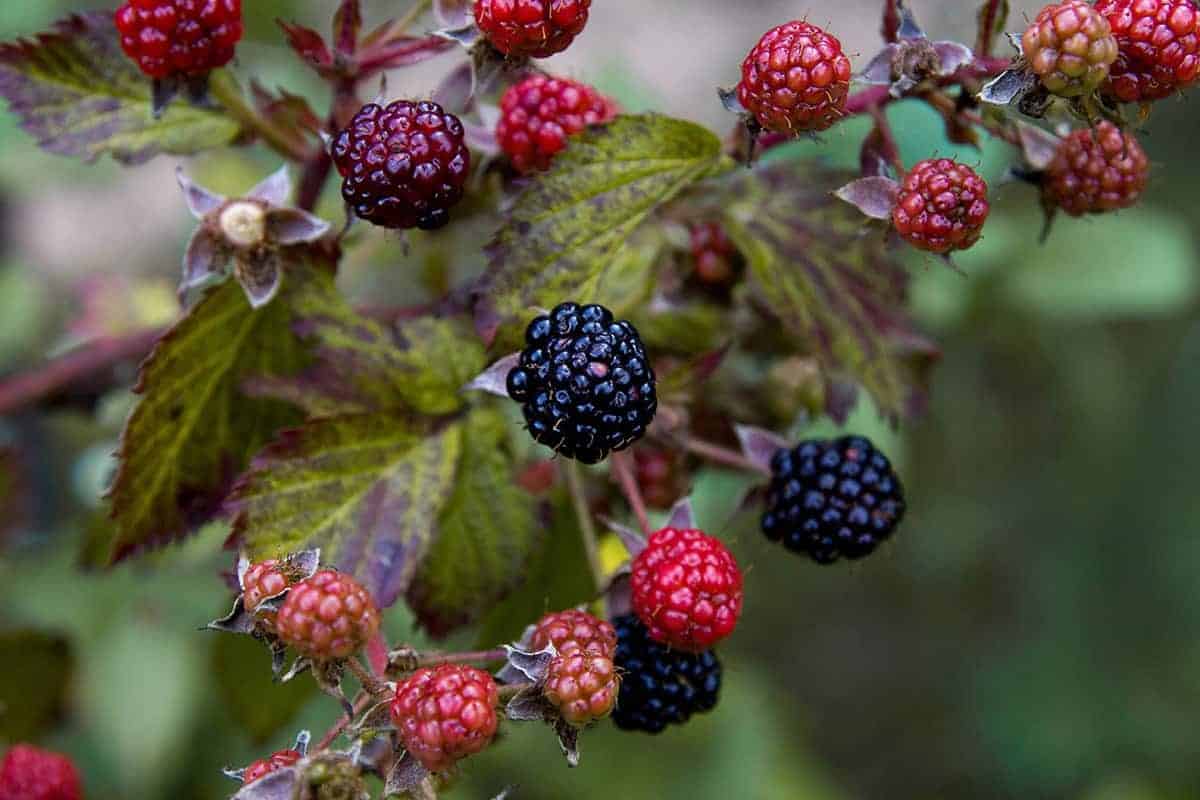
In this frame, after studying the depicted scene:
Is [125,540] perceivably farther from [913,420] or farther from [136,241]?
[136,241]

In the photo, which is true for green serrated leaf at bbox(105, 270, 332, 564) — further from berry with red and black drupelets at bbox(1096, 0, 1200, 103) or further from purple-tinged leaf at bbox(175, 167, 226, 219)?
berry with red and black drupelets at bbox(1096, 0, 1200, 103)

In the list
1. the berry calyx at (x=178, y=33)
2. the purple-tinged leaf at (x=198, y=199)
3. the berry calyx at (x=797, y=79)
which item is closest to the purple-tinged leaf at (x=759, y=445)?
the berry calyx at (x=797, y=79)

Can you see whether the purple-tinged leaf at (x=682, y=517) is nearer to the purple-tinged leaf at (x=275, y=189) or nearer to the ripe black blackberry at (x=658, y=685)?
the ripe black blackberry at (x=658, y=685)

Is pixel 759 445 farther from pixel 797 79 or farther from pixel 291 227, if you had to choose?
pixel 291 227

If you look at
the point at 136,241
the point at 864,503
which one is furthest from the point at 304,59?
the point at 136,241

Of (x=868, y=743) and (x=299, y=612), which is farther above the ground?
(x=299, y=612)

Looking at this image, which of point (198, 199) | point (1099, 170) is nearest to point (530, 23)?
point (198, 199)

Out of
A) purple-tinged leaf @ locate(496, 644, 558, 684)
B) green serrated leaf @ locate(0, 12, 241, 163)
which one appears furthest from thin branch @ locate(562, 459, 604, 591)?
green serrated leaf @ locate(0, 12, 241, 163)
